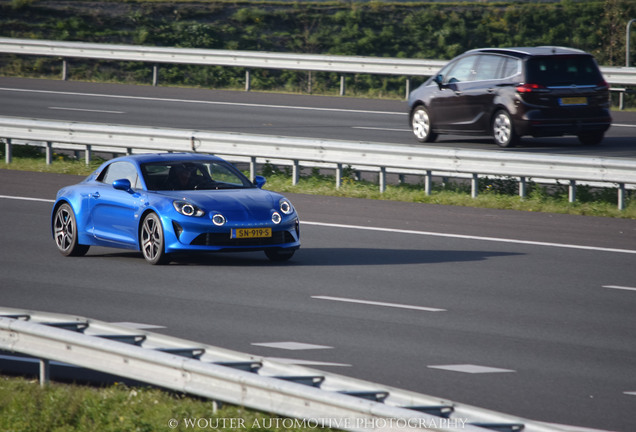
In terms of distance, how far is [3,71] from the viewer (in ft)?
128

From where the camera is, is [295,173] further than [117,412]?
Yes

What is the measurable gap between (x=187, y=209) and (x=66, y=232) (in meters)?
2.05

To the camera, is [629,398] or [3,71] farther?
[3,71]

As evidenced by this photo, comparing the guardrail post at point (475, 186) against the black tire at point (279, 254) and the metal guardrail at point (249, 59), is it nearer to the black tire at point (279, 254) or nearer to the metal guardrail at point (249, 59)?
the black tire at point (279, 254)

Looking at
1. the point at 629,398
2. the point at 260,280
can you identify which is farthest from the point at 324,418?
the point at 260,280

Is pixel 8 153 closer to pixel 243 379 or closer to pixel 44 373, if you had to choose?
pixel 44 373

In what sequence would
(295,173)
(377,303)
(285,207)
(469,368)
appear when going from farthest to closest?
(295,173) < (285,207) < (377,303) < (469,368)

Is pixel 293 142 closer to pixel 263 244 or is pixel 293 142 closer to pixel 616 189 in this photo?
pixel 616 189

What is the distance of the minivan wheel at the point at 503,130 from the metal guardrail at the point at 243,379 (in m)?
15.0

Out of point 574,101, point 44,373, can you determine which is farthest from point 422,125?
point 44,373

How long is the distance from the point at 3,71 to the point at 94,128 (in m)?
19.2

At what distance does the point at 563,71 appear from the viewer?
69.9 feet

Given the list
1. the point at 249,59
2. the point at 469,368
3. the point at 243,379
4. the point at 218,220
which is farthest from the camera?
the point at 249,59

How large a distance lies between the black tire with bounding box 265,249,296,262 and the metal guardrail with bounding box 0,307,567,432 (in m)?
5.49
